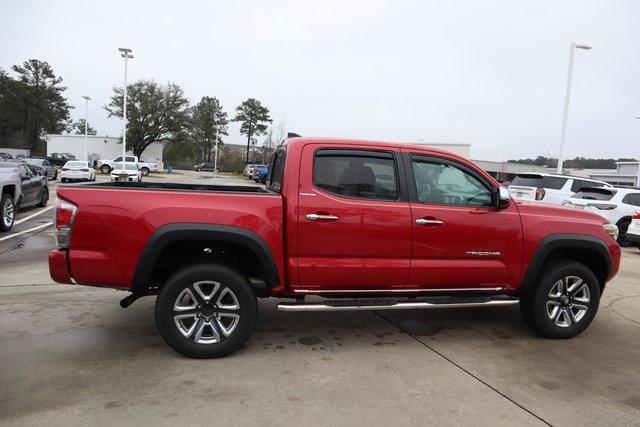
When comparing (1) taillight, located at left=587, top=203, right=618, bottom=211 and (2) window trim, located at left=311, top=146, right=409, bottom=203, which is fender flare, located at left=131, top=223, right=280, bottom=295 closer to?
(2) window trim, located at left=311, top=146, right=409, bottom=203

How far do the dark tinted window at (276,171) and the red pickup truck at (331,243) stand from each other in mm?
42

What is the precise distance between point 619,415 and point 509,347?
131 cm

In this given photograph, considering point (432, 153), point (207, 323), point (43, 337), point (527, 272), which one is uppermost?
point (432, 153)

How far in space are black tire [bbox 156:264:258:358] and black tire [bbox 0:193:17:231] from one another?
26.6ft

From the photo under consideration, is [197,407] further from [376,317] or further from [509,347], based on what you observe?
[509,347]

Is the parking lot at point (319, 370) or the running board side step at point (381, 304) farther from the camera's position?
the running board side step at point (381, 304)

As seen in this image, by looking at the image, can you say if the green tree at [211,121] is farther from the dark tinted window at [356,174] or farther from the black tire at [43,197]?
the dark tinted window at [356,174]

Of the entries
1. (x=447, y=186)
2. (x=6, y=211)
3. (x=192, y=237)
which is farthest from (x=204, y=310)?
(x=6, y=211)

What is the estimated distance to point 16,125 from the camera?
74.8 metres

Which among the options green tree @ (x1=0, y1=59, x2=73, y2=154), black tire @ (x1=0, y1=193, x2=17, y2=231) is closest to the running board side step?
black tire @ (x1=0, y1=193, x2=17, y2=231)

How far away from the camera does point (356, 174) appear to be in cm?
434

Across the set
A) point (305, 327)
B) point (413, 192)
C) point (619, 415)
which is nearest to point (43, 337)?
point (305, 327)

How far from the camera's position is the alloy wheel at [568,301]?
4891mm

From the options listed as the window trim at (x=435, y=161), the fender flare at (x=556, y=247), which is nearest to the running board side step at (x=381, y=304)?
the fender flare at (x=556, y=247)
